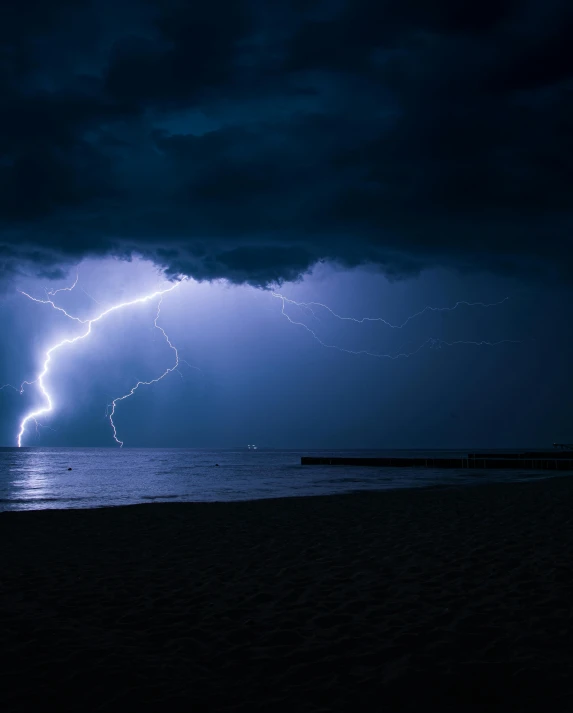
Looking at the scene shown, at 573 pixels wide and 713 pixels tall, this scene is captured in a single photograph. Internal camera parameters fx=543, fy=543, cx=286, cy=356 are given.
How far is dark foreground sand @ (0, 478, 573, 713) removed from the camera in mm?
4367

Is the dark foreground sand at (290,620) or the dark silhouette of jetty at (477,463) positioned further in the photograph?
the dark silhouette of jetty at (477,463)

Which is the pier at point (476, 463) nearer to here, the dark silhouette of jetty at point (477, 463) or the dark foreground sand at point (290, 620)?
the dark silhouette of jetty at point (477, 463)

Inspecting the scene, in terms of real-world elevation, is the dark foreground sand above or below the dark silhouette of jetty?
above

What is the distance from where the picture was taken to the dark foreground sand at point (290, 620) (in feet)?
14.3

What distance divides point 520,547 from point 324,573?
410 centimetres

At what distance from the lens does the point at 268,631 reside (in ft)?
19.1

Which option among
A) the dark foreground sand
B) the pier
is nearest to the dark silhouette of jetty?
the pier

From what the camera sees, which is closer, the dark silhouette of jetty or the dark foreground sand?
the dark foreground sand

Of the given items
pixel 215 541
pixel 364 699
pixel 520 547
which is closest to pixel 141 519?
pixel 215 541

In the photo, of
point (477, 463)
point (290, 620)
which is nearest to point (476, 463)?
point (477, 463)

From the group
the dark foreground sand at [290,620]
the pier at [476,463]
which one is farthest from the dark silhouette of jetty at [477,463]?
the dark foreground sand at [290,620]

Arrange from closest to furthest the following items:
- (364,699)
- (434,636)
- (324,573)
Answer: (364,699), (434,636), (324,573)

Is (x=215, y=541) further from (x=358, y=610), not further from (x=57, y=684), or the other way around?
(x=57, y=684)

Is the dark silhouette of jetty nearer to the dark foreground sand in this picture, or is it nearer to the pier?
the pier
